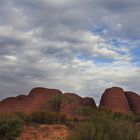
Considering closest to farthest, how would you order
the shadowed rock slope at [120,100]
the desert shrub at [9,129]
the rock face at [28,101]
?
the desert shrub at [9,129] → the rock face at [28,101] → the shadowed rock slope at [120,100]

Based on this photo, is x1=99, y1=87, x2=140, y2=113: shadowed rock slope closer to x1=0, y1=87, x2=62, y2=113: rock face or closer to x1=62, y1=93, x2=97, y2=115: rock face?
x1=62, y1=93, x2=97, y2=115: rock face

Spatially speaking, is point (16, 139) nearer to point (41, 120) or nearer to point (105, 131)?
point (105, 131)

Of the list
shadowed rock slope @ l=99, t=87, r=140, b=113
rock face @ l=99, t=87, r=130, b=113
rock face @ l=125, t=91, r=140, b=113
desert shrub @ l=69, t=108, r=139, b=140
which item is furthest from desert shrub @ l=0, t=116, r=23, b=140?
rock face @ l=125, t=91, r=140, b=113

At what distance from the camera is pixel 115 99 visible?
94312 millimetres

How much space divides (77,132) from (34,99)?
244 ft

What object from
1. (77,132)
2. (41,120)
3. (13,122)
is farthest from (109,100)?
(77,132)

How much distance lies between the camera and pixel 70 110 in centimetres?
8962

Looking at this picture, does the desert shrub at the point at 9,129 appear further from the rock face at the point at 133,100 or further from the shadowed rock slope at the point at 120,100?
the rock face at the point at 133,100

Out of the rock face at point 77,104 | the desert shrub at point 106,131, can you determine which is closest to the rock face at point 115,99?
the rock face at point 77,104

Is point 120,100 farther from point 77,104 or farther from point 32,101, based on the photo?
point 32,101

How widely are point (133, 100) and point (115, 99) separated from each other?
531cm

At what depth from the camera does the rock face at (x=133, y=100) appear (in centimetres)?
9606

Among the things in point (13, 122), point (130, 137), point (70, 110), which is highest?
point (70, 110)

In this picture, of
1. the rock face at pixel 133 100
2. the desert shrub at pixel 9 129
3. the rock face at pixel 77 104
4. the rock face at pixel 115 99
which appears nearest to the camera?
the desert shrub at pixel 9 129
